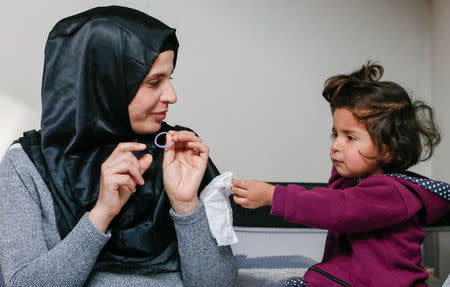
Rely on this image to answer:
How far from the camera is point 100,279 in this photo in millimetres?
1230

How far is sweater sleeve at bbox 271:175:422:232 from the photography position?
48.1 inches

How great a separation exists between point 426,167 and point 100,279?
1.73 m

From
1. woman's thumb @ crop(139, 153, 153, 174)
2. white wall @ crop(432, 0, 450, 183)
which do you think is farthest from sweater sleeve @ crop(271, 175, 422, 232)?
white wall @ crop(432, 0, 450, 183)

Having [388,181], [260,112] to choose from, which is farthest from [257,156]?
[388,181]

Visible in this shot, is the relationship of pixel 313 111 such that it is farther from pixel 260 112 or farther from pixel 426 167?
pixel 426 167

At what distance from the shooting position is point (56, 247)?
3.67 feet

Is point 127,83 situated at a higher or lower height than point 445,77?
higher

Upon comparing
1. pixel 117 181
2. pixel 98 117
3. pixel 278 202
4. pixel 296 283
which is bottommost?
pixel 296 283

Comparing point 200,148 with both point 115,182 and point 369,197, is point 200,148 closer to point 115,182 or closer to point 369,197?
point 115,182

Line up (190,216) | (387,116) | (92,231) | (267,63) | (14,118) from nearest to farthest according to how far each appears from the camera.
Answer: (92,231)
(190,216)
(387,116)
(14,118)
(267,63)

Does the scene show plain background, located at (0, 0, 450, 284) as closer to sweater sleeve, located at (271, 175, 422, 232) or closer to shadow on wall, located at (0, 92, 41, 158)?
shadow on wall, located at (0, 92, 41, 158)

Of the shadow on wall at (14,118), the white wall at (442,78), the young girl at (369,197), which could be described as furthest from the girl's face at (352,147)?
the shadow on wall at (14,118)

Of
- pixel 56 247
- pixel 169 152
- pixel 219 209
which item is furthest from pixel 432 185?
pixel 56 247

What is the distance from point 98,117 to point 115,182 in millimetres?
227
